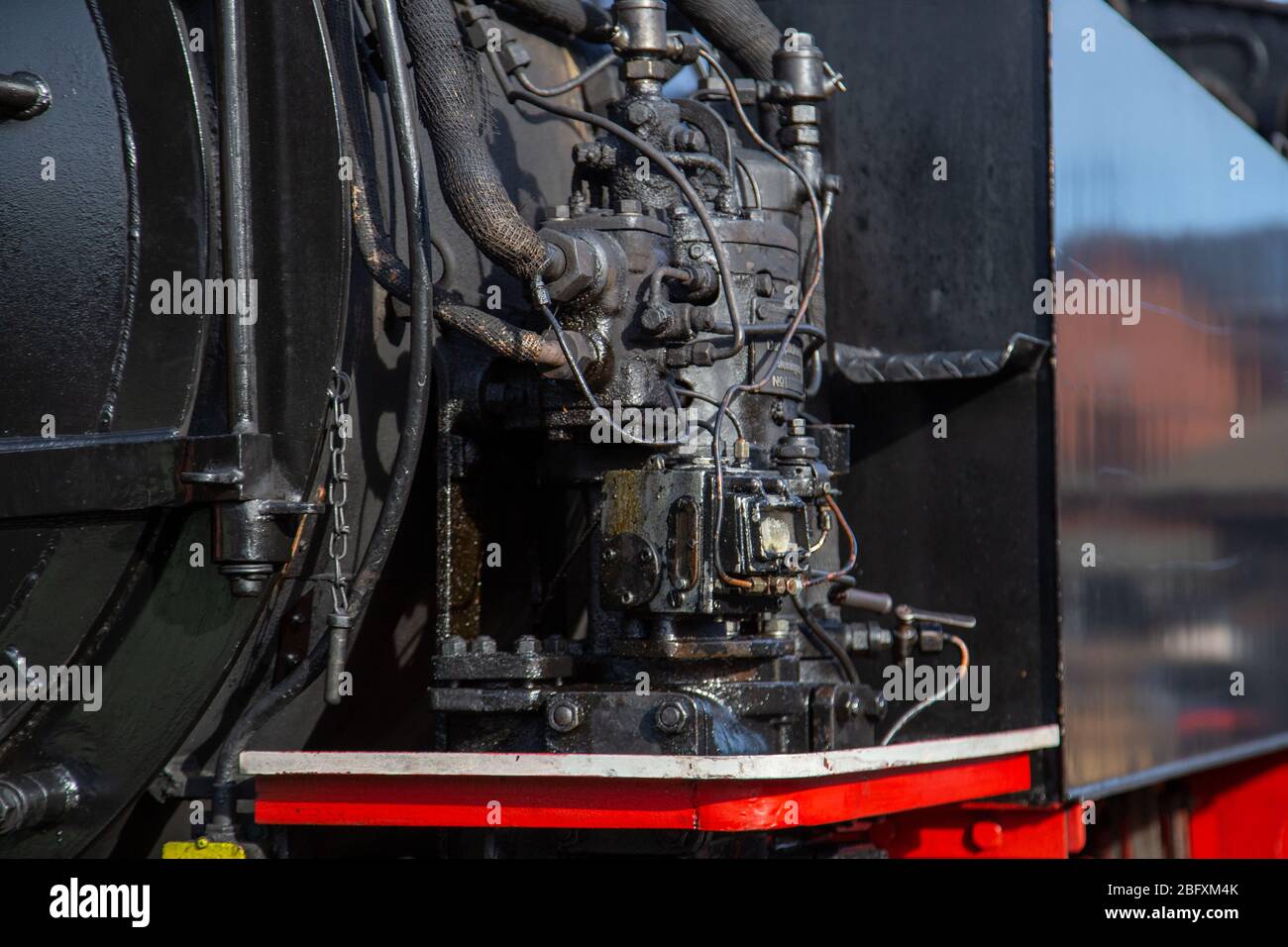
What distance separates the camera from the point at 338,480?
296 centimetres

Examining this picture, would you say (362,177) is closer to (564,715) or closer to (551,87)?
(551,87)

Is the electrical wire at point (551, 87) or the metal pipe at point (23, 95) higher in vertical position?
the electrical wire at point (551, 87)

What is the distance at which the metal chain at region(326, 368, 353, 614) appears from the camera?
289 centimetres

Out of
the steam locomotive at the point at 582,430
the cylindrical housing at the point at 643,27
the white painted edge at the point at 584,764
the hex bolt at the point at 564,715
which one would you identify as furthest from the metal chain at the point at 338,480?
the cylindrical housing at the point at 643,27

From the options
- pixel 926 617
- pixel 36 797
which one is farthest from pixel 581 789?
pixel 926 617

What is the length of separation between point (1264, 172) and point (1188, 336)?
1.07 metres

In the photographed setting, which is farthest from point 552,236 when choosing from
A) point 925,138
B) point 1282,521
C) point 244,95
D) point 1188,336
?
point 1282,521

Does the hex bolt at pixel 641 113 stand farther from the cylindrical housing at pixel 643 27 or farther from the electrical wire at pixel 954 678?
the electrical wire at pixel 954 678

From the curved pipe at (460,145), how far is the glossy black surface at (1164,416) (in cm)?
153

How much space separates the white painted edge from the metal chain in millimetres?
269

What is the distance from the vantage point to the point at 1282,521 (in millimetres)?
5379

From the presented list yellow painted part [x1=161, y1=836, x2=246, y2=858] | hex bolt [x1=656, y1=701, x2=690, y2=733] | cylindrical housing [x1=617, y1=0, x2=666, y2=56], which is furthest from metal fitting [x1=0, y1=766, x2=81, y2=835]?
cylindrical housing [x1=617, y1=0, x2=666, y2=56]

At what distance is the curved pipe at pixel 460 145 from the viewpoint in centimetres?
294
